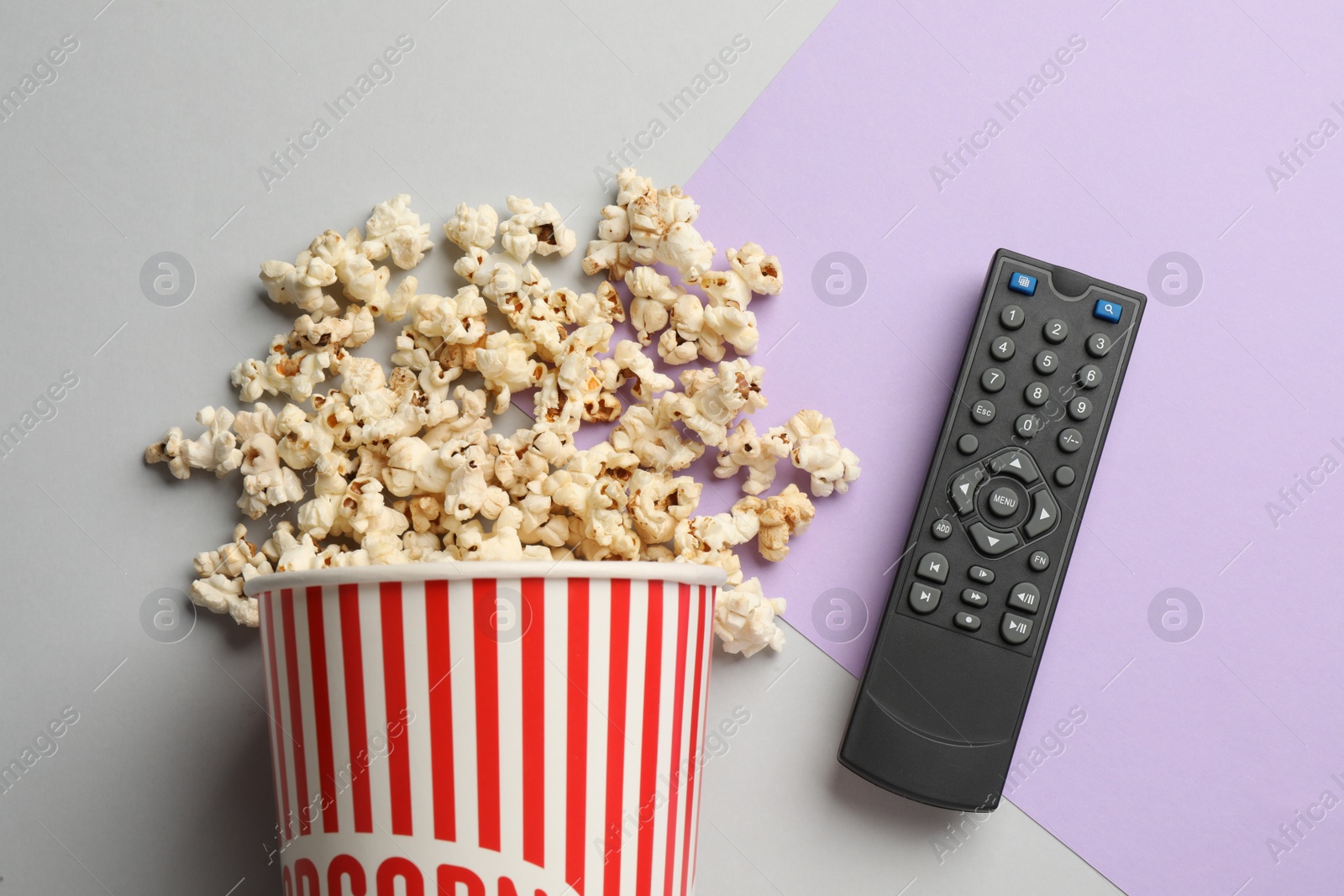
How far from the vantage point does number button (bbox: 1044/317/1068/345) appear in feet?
2.59

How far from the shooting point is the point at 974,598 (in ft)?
2.54

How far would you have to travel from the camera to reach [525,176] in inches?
34.2

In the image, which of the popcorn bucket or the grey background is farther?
the grey background

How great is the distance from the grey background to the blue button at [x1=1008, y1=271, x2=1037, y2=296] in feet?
0.99

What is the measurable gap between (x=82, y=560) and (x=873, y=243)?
2.57 feet

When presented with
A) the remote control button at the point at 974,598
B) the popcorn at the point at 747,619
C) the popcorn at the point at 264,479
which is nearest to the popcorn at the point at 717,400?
the popcorn at the point at 747,619

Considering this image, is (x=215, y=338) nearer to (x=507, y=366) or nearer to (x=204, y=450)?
(x=204, y=450)

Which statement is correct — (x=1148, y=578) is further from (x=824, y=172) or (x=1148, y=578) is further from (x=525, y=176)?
(x=525, y=176)

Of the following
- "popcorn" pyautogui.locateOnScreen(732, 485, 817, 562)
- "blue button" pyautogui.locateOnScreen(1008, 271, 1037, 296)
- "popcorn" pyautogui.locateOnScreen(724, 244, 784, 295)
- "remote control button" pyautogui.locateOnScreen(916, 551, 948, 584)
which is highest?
"blue button" pyautogui.locateOnScreen(1008, 271, 1037, 296)

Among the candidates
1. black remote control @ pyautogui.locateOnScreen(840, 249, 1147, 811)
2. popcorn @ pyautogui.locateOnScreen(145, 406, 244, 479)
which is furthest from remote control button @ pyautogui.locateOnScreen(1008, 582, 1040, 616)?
popcorn @ pyautogui.locateOnScreen(145, 406, 244, 479)

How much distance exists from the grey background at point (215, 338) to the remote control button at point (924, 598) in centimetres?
10

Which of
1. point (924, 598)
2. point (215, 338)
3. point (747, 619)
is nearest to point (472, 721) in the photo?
point (747, 619)

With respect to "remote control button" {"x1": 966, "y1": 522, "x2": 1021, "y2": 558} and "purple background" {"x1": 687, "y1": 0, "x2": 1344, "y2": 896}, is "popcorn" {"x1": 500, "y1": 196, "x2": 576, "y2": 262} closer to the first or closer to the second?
"purple background" {"x1": 687, "y1": 0, "x2": 1344, "y2": 896}

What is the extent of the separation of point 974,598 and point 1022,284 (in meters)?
0.27
